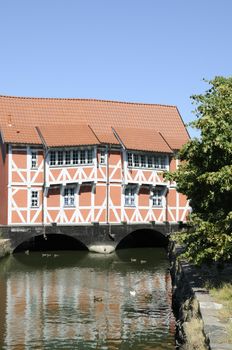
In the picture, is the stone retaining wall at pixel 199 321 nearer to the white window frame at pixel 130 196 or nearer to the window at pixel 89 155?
the window at pixel 89 155

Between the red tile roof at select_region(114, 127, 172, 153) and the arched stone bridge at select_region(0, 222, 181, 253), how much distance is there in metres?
6.53

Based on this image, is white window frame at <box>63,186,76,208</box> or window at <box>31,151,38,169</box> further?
white window frame at <box>63,186,76,208</box>

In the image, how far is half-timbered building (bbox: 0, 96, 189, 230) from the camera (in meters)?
44.9

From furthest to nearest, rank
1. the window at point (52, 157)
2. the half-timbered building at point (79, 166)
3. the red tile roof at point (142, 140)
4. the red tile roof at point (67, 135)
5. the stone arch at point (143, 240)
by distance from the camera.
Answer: the stone arch at point (143, 240)
the red tile roof at point (142, 140)
the window at point (52, 157)
the half-timbered building at point (79, 166)
the red tile roof at point (67, 135)

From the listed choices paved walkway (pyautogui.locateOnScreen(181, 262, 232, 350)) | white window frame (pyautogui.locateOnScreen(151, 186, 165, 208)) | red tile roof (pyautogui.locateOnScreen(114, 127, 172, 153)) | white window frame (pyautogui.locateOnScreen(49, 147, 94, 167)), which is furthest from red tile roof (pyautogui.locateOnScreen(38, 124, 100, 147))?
paved walkway (pyautogui.locateOnScreen(181, 262, 232, 350))

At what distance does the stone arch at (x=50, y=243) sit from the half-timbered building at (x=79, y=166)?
2394mm

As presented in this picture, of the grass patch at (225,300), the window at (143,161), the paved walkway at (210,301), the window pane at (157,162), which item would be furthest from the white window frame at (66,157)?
the grass patch at (225,300)

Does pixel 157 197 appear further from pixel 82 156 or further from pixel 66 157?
pixel 66 157

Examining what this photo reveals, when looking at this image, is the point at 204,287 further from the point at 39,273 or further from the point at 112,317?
the point at 39,273

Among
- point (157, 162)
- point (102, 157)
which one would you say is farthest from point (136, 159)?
point (102, 157)

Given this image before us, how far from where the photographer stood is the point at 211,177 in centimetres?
1909

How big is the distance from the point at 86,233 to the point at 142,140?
31.1 feet

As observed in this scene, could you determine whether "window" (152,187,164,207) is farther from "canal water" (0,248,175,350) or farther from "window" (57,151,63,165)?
"window" (57,151,63,165)

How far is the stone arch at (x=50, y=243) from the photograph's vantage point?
4619 centimetres
